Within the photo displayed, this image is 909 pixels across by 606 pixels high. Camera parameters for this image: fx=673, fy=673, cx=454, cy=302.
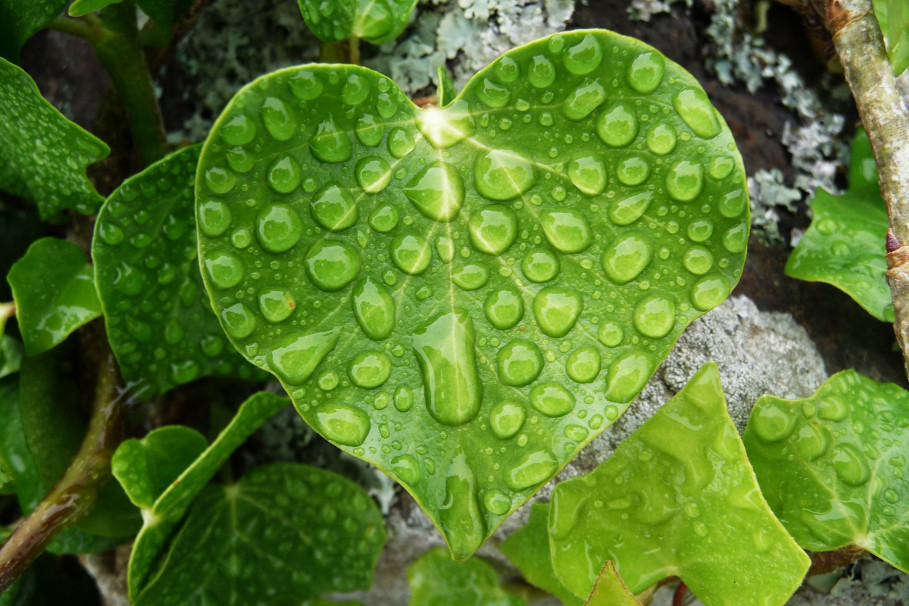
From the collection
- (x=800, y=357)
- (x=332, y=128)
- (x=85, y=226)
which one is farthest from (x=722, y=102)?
(x=85, y=226)

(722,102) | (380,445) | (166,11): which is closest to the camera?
(380,445)

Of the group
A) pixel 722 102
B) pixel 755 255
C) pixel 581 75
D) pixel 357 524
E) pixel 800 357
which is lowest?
pixel 357 524

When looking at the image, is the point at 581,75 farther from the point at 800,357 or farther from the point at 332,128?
the point at 800,357

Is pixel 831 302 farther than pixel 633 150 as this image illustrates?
Yes

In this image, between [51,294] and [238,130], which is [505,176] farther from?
[51,294]

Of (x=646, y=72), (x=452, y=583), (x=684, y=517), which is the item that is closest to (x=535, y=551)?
(x=452, y=583)

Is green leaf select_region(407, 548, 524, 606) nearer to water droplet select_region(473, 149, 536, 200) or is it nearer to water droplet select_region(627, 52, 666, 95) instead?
water droplet select_region(473, 149, 536, 200)
